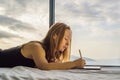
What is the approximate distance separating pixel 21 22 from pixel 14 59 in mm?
840

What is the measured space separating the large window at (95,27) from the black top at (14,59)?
2.67 ft

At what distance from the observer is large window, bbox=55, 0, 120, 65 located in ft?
7.86

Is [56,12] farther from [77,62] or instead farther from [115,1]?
[77,62]

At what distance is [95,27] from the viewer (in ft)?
7.98

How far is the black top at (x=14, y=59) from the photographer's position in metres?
1.71

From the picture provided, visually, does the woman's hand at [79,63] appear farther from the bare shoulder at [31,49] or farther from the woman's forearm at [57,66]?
the bare shoulder at [31,49]

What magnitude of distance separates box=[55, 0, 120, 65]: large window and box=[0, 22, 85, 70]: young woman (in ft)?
2.14

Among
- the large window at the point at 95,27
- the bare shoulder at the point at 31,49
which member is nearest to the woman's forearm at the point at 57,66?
the bare shoulder at the point at 31,49

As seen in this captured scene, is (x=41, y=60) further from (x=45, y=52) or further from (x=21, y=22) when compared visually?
(x=21, y=22)

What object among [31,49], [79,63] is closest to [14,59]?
[31,49]

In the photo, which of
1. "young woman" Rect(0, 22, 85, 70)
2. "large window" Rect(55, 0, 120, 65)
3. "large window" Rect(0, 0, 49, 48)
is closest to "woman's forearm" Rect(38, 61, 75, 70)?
"young woman" Rect(0, 22, 85, 70)

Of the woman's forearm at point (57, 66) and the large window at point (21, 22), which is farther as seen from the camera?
the large window at point (21, 22)

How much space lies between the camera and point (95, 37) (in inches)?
95.3

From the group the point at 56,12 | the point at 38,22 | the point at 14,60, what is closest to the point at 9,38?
the point at 38,22
